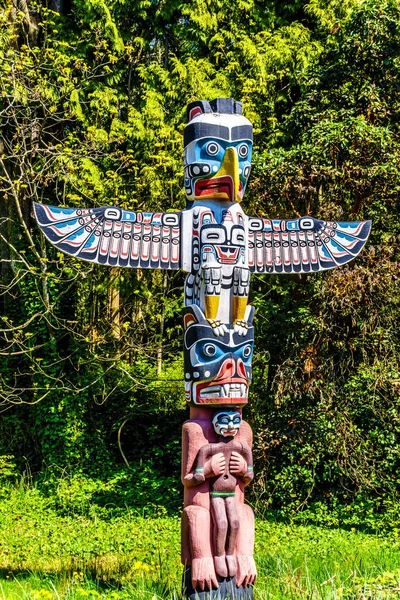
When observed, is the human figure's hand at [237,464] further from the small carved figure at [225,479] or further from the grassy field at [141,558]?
the grassy field at [141,558]

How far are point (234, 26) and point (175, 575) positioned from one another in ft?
26.5

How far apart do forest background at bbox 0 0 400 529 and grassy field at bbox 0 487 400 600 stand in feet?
1.79

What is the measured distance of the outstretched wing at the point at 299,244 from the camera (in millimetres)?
6086

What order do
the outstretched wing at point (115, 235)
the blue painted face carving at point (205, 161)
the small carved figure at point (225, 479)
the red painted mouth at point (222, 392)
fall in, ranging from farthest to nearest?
the blue painted face carving at point (205, 161) < the outstretched wing at point (115, 235) < the red painted mouth at point (222, 392) < the small carved figure at point (225, 479)

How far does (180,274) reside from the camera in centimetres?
1102

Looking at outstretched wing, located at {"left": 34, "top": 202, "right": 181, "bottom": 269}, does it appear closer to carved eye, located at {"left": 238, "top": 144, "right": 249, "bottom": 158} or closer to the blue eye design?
carved eye, located at {"left": 238, "top": 144, "right": 249, "bottom": 158}

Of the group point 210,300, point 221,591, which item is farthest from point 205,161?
point 221,591

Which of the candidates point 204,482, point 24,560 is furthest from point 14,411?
point 204,482

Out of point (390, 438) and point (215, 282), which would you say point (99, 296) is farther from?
point (215, 282)

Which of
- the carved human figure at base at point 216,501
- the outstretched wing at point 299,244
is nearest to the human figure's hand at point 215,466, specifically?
the carved human figure at base at point 216,501

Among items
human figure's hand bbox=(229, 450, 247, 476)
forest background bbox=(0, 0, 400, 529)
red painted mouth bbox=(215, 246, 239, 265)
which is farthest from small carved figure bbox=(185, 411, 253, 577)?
forest background bbox=(0, 0, 400, 529)

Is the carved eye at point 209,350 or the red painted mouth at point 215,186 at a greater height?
the red painted mouth at point 215,186

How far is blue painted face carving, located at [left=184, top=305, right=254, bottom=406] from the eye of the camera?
211 inches

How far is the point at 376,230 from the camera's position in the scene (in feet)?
29.8
